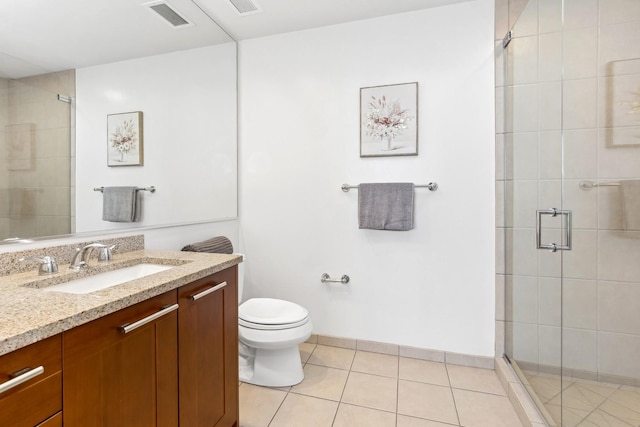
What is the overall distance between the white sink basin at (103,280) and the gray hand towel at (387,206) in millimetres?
1194

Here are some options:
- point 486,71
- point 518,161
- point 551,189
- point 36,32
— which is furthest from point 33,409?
point 486,71

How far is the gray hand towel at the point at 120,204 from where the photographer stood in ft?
4.70

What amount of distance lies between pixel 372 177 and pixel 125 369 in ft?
5.42

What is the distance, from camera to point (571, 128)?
4.52 ft

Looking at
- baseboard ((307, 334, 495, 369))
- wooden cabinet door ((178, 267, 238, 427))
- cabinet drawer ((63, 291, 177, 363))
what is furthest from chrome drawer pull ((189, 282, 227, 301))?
baseboard ((307, 334, 495, 369))

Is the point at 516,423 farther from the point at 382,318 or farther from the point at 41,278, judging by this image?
the point at 41,278

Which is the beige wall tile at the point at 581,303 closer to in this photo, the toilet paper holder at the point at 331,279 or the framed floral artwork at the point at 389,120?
the framed floral artwork at the point at 389,120

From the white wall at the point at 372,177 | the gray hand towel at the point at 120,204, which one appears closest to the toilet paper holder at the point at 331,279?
the white wall at the point at 372,177

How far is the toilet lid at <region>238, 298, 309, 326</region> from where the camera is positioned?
1.63 meters

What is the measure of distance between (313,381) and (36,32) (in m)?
2.05

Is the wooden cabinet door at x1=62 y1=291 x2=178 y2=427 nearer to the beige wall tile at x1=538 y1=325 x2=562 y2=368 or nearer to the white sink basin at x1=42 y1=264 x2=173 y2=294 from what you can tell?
the white sink basin at x1=42 y1=264 x2=173 y2=294

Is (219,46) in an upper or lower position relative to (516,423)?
upper

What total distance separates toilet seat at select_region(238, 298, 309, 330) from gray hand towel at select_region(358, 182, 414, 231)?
2.23ft

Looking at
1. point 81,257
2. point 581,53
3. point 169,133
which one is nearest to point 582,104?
point 581,53
